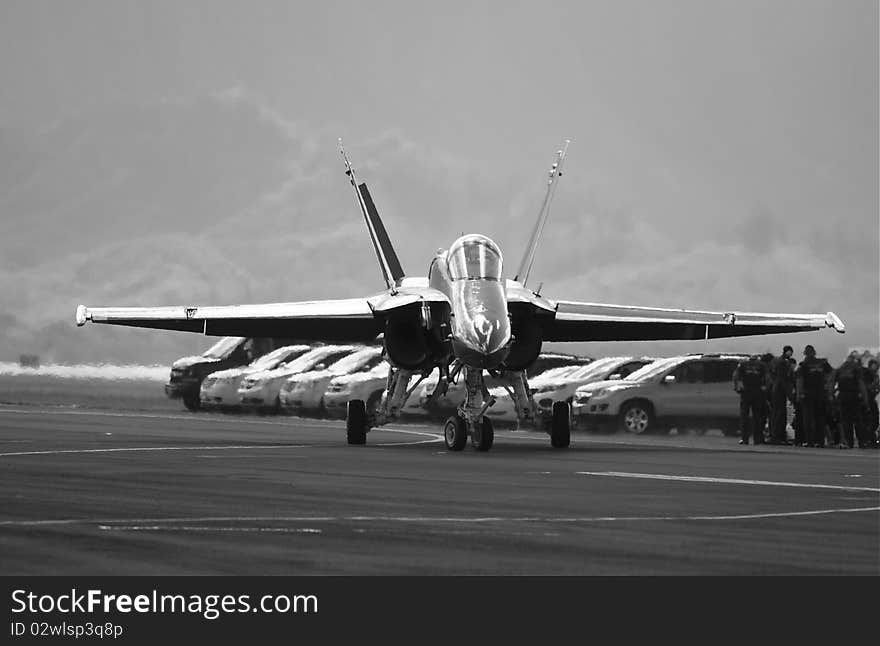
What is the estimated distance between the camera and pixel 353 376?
4128 centimetres

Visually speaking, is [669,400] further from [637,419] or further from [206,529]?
[206,529]

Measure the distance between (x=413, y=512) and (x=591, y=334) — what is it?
16.6 metres

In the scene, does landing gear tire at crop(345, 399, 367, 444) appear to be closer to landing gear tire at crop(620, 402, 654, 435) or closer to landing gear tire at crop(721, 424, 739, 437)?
landing gear tire at crop(620, 402, 654, 435)

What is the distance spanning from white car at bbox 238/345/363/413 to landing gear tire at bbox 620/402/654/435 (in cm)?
1213

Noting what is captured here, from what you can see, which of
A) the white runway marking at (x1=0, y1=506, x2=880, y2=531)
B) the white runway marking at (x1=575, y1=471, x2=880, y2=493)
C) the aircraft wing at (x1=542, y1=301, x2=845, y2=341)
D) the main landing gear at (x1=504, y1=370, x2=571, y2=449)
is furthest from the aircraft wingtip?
the white runway marking at (x1=0, y1=506, x2=880, y2=531)

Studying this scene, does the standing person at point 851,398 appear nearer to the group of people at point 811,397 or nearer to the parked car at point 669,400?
the group of people at point 811,397

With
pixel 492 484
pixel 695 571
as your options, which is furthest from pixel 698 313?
pixel 695 571

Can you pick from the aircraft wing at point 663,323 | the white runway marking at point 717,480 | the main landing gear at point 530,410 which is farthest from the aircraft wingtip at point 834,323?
the white runway marking at point 717,480

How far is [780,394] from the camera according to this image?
3272 centimetres

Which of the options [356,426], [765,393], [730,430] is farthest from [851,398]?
[356,426]

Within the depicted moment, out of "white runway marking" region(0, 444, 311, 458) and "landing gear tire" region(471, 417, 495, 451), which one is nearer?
"white runway marking" region(0, 444, 311, 458)

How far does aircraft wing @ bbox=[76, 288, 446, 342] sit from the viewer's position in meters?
28.8

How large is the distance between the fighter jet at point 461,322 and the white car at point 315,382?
1201 cm

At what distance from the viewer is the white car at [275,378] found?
45.9m
